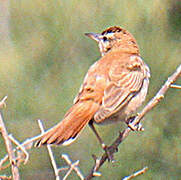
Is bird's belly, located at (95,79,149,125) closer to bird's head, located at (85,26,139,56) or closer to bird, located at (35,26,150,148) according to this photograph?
bird, located at (35,26,150,148)

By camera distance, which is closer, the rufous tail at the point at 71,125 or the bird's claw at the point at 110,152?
the rufous tail at the point at 71,125

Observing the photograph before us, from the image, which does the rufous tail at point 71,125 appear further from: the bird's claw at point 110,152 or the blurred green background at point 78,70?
the blurred green background at point 78,70

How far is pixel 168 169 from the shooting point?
16.9ft

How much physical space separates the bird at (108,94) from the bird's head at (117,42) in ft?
0.05

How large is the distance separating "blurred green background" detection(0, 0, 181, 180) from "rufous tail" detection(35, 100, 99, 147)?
1.33m

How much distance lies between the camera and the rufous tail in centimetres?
309

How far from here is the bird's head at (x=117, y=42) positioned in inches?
186

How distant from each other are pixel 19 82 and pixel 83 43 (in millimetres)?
747

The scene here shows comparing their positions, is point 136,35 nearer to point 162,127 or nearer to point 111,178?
point 162,127

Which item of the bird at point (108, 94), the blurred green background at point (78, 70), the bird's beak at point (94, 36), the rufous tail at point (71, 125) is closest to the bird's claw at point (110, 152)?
the bird at point (108, 94)

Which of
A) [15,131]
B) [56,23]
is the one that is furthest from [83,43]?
[15,131]

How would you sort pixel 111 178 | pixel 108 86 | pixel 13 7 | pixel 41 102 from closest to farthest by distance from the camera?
pixel 108 86
pixel 111 178
pixel 41 102
pixel 13 7

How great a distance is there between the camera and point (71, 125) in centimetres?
342

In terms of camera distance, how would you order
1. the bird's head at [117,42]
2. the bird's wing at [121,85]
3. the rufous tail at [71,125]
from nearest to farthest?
the rufous tail at [71,125] → the bird's wing at [121,85] → the bird's head at [117,42]
